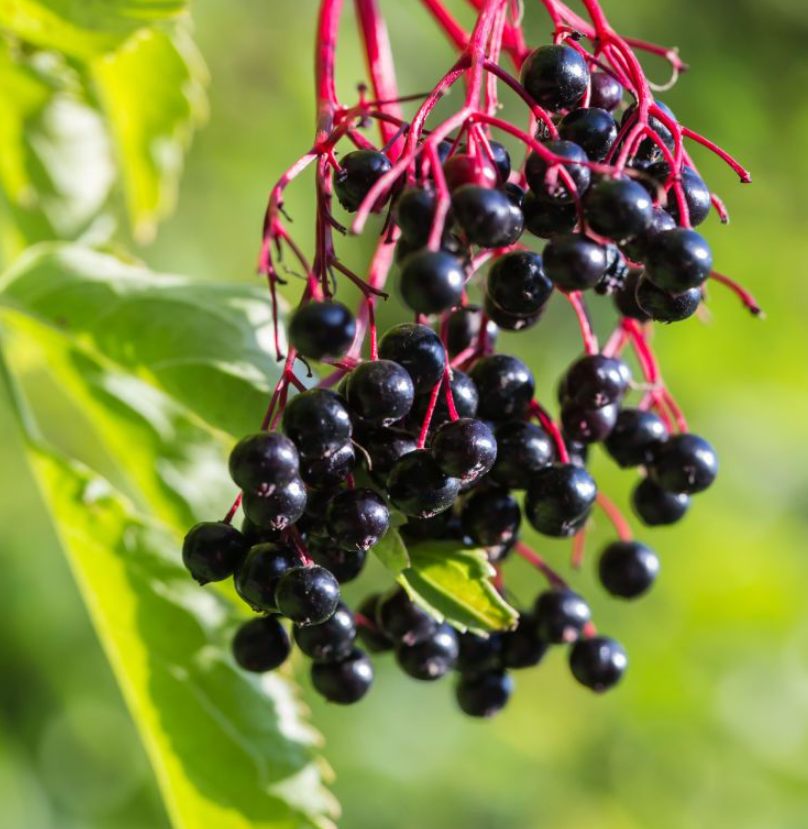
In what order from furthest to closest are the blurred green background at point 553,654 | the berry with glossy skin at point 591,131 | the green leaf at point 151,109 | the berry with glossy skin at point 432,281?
the blurred green background at point 553,654
the green leaf at point 151,109
the berry with glossy skin at point 591,131
the berry with glossy skin at point 432,281

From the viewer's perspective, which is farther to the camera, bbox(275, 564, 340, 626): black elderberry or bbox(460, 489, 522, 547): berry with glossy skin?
bbox(460, 489, 522, 547): berry with glossy skin

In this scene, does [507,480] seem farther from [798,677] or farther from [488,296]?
[798,677]

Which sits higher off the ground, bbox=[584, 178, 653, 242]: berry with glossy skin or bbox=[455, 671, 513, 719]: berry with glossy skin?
bbox=[584, 178, 653, 242]: berry with glossy skin

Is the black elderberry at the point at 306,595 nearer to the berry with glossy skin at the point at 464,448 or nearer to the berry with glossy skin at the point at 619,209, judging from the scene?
the berry with glossy skin at the point at 464,448

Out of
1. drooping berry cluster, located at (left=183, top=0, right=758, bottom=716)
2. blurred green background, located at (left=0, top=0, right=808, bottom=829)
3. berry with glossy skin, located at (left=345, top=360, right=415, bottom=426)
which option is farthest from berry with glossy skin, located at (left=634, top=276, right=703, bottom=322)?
blurred green background, located at (left=0, top=0, right=808, bottom=829)

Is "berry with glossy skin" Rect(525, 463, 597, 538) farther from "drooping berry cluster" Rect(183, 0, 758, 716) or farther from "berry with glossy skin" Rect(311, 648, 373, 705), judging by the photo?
"berry with glossy skin" Rect(311, 648, 373, 705)

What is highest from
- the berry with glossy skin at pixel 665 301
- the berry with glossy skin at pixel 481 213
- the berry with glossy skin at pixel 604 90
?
the berry with glossy skin at pixel 604 90

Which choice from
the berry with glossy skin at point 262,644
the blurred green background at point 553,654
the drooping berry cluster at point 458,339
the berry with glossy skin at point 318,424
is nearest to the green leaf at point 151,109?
the drooping berry cluster at point 458,339
